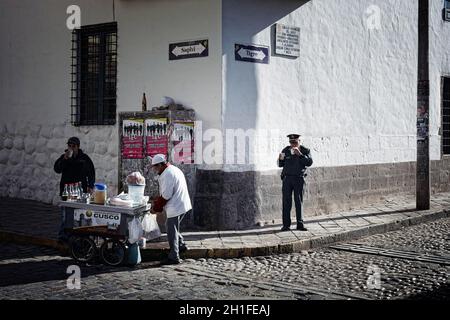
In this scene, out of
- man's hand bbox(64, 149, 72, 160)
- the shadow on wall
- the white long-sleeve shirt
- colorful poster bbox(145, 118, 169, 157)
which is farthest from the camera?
the shadow on wall

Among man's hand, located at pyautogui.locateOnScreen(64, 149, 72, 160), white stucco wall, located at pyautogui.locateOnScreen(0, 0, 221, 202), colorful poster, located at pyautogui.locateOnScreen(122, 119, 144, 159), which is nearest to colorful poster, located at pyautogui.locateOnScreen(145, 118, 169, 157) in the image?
colorful poster, located at pyautogui.locateOnScreen(122, 119, 144, 159)

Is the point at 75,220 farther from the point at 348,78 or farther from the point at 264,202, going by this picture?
the point at 348,78

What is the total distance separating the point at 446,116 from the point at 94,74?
9321 mm

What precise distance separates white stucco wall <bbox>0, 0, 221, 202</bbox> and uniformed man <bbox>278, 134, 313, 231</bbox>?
1.32 metres

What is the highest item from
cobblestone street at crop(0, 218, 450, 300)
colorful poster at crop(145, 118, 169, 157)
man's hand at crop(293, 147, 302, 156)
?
colorful poster at crop(145, 118, 169, 157)

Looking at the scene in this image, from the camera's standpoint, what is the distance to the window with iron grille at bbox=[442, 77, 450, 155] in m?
15.6

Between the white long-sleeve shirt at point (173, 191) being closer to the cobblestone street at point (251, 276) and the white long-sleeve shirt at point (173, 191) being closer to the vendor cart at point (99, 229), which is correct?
the vendor cart at point (99, 229)

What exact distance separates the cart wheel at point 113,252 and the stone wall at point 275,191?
2.58m

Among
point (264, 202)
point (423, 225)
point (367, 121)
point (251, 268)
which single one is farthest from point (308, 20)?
point (251, 268)

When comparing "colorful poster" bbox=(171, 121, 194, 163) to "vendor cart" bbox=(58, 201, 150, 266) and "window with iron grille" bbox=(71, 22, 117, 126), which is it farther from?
"window with iron grille" bbox=(71, 22, 117, 126)

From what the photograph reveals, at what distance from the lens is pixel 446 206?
1270 centimetres

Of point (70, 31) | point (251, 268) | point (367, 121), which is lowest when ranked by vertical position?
point (251, 268)

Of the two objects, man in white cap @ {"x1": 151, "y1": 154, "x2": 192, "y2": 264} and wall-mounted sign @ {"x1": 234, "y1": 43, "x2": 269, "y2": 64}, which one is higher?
wall-mounted sign @ {"x1": 234, "y1": 43, "x2": 269, "y2": 64}

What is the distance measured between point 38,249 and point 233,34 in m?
4.80
